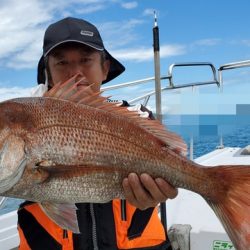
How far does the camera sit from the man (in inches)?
88.2

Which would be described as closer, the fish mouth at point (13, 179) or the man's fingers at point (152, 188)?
the fish mouth at point (13, 179)

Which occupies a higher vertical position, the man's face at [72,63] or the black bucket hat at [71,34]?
the black bucket hat at [71,34]

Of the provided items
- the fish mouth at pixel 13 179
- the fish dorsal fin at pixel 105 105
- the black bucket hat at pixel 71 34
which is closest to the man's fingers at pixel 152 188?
the fish dorsal fin at pixel 105 105

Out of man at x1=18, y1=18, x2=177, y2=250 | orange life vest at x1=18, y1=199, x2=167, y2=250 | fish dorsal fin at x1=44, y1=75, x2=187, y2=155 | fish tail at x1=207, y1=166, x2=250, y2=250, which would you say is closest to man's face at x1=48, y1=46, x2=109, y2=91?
man at x1=18, y1=18, x2=177, y2=250

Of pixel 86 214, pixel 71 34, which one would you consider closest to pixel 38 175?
pixel 86 214

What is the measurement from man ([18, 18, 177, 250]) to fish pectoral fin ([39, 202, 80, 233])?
34 cm

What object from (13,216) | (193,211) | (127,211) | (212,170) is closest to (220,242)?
(193,211)

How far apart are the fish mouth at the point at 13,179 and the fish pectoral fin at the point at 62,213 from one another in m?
0.18

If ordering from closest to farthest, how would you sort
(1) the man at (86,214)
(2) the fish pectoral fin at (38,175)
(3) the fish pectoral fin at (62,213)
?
(2) the fish pectoral fin at (38,175) < (3) the fish pectoral fin at (62,213) < (1) the man at (86,214)

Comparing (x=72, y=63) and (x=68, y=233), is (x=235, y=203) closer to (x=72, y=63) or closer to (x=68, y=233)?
(x=68, y=233)

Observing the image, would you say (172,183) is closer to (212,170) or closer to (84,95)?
(212,170)

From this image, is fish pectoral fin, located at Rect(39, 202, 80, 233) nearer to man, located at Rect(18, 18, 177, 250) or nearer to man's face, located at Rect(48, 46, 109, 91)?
man, located at Rect(18, 18, 177, 250)

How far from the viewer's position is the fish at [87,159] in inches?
67.9

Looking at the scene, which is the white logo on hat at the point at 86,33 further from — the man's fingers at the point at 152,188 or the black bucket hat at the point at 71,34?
the man's fingers at the point at 152,188
